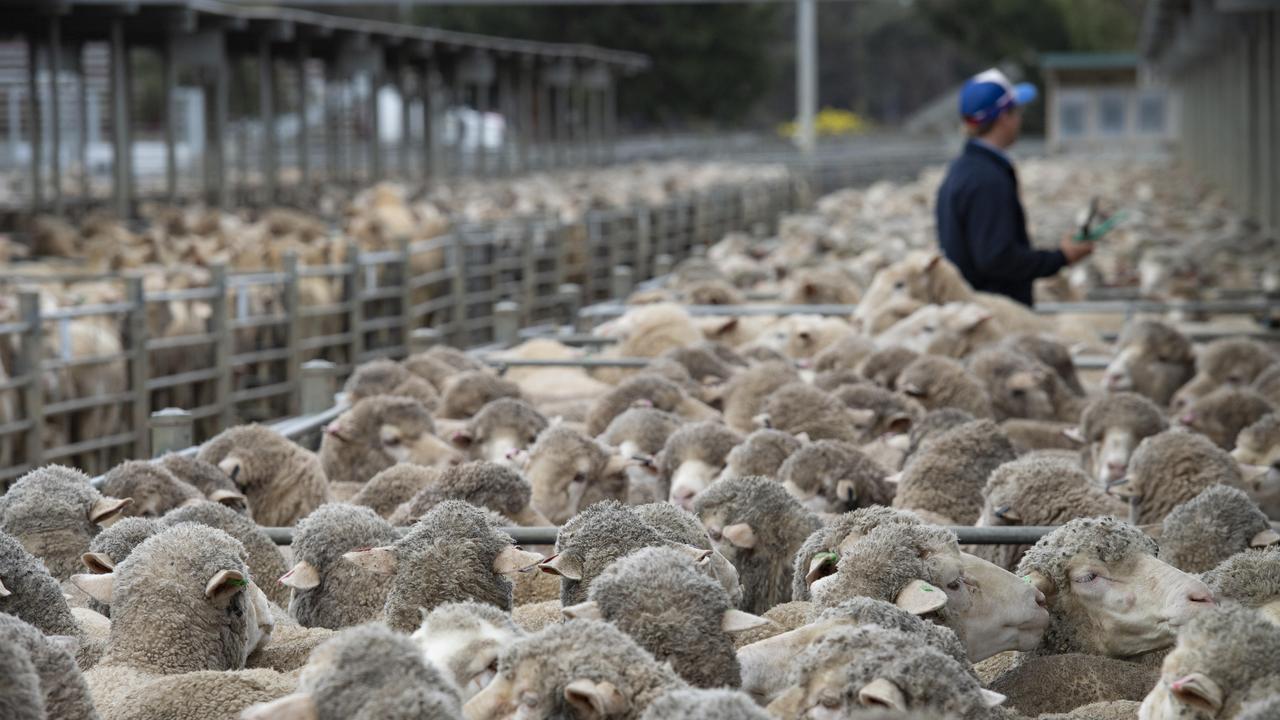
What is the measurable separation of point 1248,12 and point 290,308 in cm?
1223

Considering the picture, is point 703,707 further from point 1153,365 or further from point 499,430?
point 1153,365

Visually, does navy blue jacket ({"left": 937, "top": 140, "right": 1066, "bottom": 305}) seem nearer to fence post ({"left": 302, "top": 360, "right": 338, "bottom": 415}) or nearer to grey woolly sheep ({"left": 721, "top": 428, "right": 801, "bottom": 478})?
fence post ({"left": 302, "top": 360, "right": 338, "bottom": 415})

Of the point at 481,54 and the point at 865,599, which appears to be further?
the point at 481,54

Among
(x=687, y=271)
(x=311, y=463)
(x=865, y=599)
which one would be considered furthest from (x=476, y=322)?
(x=865, y=599)

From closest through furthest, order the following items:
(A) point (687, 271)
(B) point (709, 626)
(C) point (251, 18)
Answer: (B) point (709, 626) < (A) point (687, 271) < (C) point (251, 18)

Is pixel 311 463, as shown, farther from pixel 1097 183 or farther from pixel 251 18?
pixel 1097 183

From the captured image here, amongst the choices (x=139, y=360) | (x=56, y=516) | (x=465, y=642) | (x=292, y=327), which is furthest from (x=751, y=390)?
(x=292, y=327)

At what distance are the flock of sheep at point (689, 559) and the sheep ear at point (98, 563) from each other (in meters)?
0.01

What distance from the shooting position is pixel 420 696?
9.11 feet

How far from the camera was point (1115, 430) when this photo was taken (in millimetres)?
5840

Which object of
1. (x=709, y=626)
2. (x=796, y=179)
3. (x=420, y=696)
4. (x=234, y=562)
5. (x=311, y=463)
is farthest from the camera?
(x=796, y=179)

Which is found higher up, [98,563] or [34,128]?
[34,128]

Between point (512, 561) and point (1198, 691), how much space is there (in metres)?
1.38

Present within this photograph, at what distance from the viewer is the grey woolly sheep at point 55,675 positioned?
123 inches
